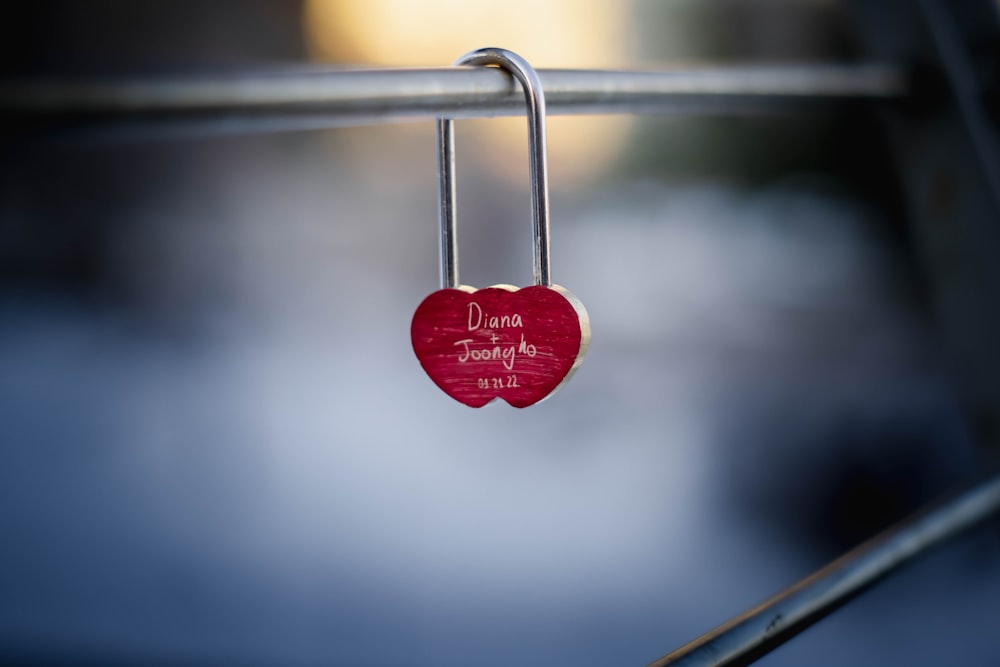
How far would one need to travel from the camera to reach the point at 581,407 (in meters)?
3.33

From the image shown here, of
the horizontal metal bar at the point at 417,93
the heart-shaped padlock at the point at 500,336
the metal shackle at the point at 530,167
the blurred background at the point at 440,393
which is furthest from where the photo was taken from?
the blurred background at the point at 440,393

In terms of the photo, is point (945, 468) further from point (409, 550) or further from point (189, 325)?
point (189, 325)

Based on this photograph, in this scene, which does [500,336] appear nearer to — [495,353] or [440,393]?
[495,353]

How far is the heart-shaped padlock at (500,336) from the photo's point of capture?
385 millimetres

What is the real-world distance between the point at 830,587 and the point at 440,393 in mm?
2936

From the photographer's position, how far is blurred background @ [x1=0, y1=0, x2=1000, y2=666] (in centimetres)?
263

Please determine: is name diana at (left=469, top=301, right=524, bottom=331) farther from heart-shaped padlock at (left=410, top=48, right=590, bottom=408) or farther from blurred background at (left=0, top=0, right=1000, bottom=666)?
blurred background at (left=0, top=0, right=1000, bottom=666)

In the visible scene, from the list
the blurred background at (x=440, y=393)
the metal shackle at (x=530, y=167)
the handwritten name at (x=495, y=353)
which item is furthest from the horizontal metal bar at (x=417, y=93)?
the blurred background at (x=440, y=393)

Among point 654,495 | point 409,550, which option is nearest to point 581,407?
point 654,495

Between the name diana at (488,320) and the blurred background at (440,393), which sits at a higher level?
the blurred background at (440,393)

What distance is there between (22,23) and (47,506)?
219 cm

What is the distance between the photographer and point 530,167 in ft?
1.18

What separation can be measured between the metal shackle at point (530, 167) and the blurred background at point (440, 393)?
2169 mm

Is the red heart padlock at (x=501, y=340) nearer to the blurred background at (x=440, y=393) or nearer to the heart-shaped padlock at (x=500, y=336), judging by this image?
the heart-shaped padlock at (x=500, y=336)
